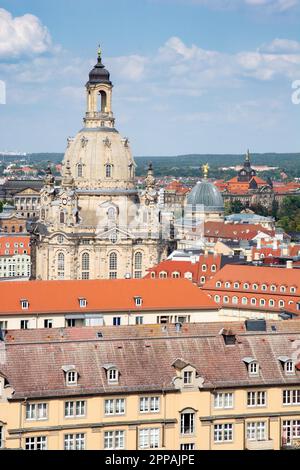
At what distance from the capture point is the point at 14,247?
12038cm

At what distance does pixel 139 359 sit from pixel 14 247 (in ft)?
288

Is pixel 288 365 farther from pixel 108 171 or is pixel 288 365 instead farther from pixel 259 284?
pixel 108 171

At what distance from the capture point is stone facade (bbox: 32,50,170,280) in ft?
310

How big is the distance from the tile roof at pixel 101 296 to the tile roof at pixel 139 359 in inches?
891

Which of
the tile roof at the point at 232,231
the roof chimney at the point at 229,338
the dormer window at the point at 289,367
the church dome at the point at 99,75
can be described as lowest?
the tile roof at the point at 232,231

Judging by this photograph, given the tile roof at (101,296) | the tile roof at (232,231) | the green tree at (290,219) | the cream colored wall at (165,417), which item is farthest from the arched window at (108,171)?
the cream colored wall at (165,417)

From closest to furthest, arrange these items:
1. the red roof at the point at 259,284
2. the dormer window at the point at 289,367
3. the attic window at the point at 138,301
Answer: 1. the dormer window at the point at 289,367
2. the attic window at the point at 138,301
3. the red roof at the point at 259,284

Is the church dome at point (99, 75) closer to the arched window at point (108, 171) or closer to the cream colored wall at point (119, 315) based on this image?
the arched window at point (108, 171)

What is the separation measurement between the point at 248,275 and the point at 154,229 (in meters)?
26.1

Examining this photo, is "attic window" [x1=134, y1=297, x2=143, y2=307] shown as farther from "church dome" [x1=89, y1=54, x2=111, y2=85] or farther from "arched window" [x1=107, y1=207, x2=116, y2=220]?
"church dome" [x1=89, y1=54, x2=111, y2=85]

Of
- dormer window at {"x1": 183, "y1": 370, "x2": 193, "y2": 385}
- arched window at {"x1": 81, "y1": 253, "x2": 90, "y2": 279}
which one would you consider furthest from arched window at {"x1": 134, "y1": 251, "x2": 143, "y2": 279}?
dormer window at {"x1": 183, "y1": 370, "x2": 193, "y2": 385}

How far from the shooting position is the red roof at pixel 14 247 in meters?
120
